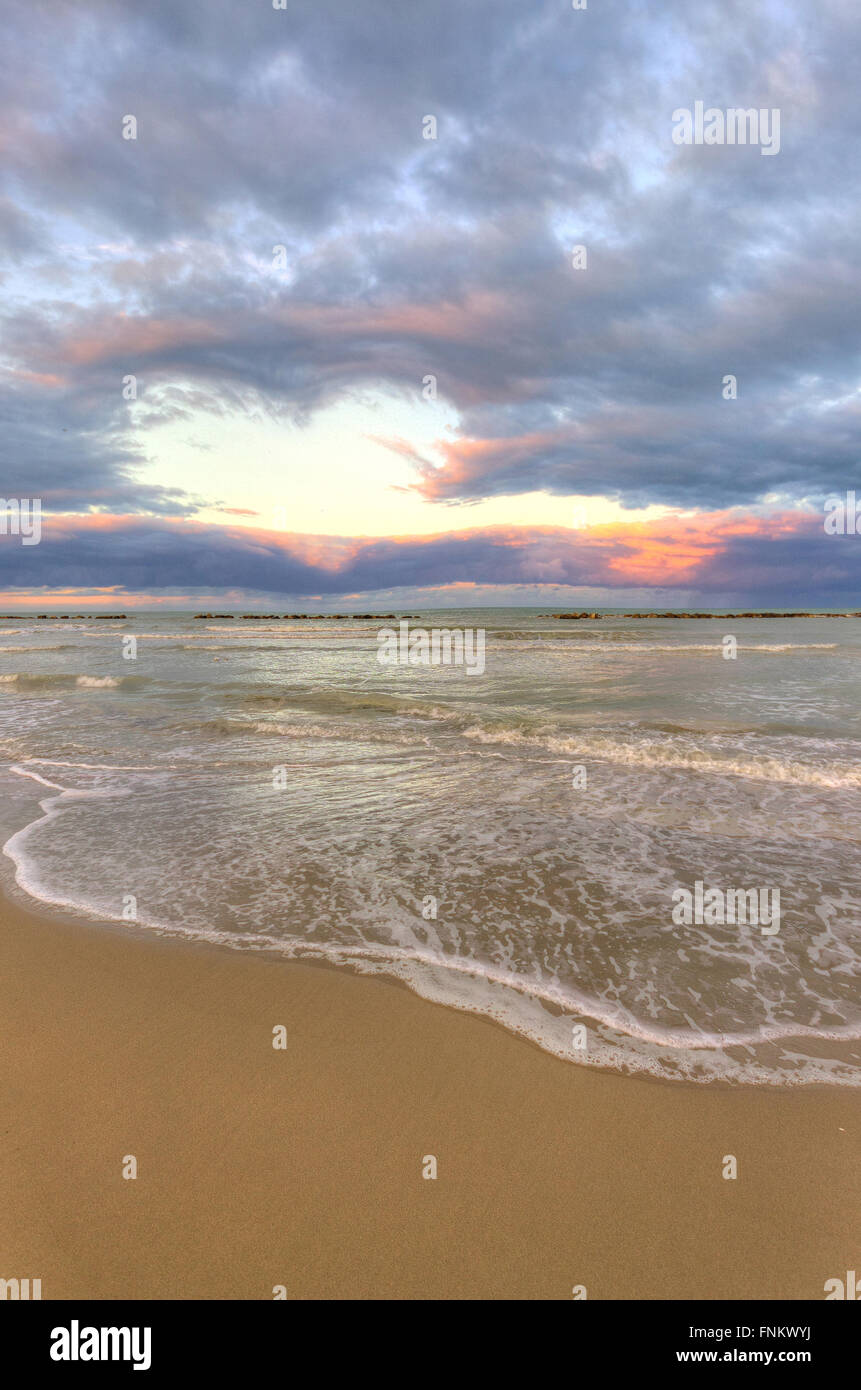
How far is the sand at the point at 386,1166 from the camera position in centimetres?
219

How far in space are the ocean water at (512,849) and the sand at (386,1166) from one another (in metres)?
0.41

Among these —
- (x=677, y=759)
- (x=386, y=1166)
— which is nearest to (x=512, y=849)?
(x=386, y=1166)

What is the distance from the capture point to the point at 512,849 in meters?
6.32

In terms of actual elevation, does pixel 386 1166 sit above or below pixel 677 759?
below

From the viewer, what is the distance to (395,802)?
26.0 feet

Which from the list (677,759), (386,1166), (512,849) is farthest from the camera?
(677,759)

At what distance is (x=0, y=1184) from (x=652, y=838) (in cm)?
600

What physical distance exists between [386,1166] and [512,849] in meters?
3.91

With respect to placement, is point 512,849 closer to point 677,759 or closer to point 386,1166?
point 386,1166

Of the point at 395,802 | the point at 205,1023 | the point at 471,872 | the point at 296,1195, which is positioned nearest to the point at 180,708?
the point at 395,802

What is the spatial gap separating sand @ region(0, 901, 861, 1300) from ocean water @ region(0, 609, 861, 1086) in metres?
0.41

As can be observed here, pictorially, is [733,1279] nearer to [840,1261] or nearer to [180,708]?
[840,1261]

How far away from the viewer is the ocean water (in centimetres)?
379

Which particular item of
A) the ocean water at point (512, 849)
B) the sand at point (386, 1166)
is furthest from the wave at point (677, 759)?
the sand at point (386, 1166)
